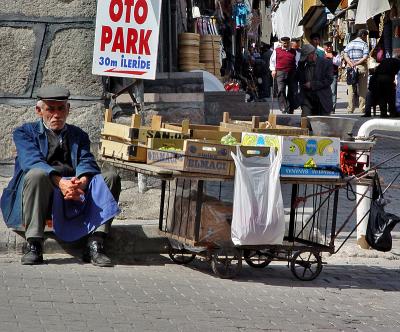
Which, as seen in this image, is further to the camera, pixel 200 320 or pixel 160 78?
pixel 160 78

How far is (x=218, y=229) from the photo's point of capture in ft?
24.5

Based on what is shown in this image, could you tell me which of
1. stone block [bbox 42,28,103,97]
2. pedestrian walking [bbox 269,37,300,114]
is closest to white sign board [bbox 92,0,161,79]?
stone block [bbox 42,28,103,97]

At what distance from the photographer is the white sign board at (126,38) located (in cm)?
882

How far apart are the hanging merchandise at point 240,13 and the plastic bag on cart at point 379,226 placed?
67.6 ft

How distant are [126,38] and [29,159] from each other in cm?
169

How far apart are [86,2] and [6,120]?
48.7 inches

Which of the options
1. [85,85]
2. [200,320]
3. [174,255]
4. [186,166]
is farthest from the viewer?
[85,85]

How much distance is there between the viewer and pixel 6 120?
9359 mm

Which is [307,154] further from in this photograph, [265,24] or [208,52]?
[265,24]

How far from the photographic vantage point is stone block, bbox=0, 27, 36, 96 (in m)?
9.35

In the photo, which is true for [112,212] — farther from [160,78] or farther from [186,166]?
[160,78]

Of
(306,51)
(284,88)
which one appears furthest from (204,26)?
(284,88)

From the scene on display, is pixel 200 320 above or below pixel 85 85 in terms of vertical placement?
below

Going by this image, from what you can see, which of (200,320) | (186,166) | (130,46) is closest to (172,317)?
(200,320)
